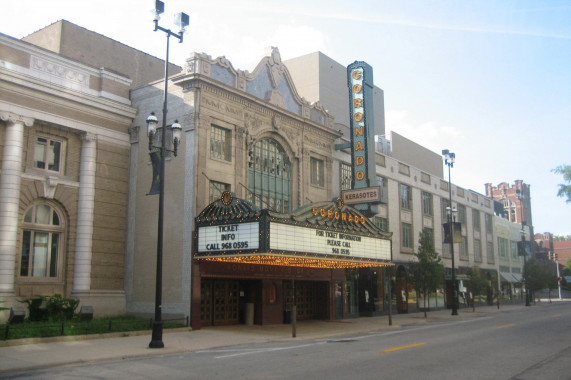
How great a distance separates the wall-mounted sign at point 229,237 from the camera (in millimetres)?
23953

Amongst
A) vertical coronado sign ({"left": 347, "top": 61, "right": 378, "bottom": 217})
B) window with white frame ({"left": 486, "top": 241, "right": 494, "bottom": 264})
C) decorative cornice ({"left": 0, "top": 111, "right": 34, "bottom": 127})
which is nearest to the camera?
decorative cornice ({"left": 0, "top": 111, "right": 34, "bottom": 127})

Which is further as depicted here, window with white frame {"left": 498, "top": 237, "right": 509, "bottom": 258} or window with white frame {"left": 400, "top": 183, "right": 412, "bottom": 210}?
window with white frame {"left": 498, "top": 237, "right": 509, "bottom": 258}

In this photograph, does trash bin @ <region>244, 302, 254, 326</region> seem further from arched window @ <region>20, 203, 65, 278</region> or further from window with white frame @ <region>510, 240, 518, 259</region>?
window with white frame @ <region>510, 240, 518, 259</region>

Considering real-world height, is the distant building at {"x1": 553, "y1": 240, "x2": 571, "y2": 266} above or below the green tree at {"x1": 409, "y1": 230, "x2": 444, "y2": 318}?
above

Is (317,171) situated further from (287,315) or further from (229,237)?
(229,237)

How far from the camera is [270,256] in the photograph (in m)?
24.6

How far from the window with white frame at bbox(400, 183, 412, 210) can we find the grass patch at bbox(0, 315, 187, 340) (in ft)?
88.9

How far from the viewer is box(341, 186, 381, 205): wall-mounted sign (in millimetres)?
34178

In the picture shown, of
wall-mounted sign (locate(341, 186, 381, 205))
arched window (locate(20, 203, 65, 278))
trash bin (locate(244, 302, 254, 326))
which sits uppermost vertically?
wall-mounted sign (locate(341, 186, 381, 205))

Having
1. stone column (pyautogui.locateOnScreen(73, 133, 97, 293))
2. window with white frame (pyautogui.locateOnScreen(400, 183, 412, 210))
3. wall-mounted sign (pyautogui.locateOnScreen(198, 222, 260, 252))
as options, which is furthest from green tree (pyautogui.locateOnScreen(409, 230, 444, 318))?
stone column (pyautogui.locateOnScreen(73, 133, 97, 293))

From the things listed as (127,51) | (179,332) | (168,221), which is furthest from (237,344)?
(127,51)

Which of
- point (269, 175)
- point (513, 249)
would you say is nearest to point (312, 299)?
point (269, 175)

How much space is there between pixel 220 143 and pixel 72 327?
38.9ft

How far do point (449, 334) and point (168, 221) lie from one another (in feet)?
46.5
